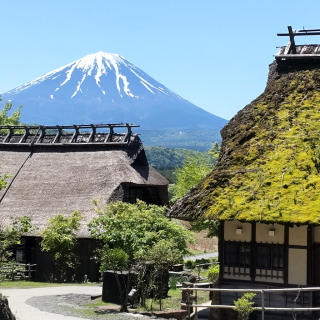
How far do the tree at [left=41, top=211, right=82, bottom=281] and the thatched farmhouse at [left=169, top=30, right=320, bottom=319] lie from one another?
10.2 m

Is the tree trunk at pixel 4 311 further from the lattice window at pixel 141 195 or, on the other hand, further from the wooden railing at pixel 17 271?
the lattice window at pixel 141 195

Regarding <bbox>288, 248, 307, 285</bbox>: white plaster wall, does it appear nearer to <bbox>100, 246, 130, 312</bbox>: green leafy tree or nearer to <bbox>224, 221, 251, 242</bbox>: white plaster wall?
<bbox>224, 221, 251, 242</bbox>: white plaster wall

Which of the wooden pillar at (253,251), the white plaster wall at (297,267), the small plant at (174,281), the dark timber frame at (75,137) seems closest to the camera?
the white plaster wall at (297,267)

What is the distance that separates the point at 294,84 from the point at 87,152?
15.8 meters

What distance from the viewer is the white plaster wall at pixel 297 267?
1509cm

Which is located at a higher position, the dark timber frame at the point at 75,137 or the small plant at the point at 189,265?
the dark timber frame at the point at 75,137

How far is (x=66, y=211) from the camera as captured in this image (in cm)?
2812

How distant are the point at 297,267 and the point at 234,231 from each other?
182 centimetres

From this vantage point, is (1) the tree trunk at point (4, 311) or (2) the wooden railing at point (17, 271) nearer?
(1) the tree trunk at point (4, 311)

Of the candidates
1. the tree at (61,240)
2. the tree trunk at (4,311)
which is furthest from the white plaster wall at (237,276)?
the tree at (61,240)

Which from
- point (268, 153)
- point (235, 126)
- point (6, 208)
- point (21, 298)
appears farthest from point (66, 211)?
point (268, 153)

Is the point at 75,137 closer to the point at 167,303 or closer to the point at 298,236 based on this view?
the point at 167,303

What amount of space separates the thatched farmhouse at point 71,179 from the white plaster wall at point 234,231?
11367 millimetres

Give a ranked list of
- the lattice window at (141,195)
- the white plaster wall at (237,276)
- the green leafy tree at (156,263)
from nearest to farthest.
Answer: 1. the white plaster wall at (237,276)
2. the green leafy tree at (156,263)
3. the lattice window at (141,195)
